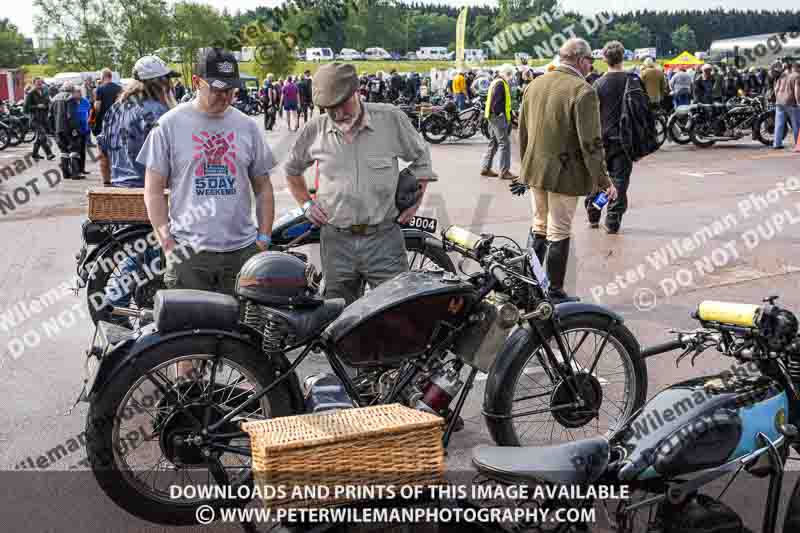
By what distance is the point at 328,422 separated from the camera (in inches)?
104

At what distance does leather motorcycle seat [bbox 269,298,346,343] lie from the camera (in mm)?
3291

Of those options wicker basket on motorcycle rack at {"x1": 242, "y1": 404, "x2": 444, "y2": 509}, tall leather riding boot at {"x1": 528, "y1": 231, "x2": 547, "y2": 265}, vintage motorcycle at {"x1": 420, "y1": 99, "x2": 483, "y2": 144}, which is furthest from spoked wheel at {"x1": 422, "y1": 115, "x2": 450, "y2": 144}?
wicker basket on motorcycle rack at {"x1": 242, "y1": 404, "x2": 444, "y2": 509}

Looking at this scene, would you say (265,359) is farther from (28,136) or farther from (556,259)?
(28,136)

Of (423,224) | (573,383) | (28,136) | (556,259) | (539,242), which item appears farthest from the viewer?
(28,136)

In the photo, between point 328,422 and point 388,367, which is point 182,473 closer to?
point 388,367

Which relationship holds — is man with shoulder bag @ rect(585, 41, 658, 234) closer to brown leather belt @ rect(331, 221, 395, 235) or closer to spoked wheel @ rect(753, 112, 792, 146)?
brown leather belt @ rect(331, 221, 395, 235)

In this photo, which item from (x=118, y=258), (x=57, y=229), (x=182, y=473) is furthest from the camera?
(x=57, y=229)

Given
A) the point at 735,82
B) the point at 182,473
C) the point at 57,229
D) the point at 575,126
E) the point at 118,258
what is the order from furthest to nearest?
the point at 735,82
the point at 57,229
the point at 575,126
the point at 118,258
the point at 182,473

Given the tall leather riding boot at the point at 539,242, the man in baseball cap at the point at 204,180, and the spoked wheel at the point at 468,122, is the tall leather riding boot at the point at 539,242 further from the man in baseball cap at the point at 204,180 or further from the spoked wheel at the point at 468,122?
the spoked wheel at the point at 468,122

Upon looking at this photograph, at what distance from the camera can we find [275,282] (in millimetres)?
3307

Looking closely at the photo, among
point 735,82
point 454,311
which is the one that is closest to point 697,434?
point 454,311

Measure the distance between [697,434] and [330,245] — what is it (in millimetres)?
2318

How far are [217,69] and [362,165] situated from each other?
0.85m

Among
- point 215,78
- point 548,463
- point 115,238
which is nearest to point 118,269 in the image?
point 115,238
